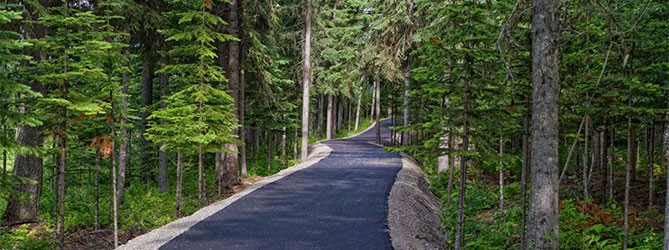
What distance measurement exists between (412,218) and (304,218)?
8.14 feet

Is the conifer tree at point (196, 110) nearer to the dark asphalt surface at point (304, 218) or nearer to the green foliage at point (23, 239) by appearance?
the dark asphalt surface at point (304, 218)

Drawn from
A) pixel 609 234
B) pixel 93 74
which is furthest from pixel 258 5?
pixel 609 234

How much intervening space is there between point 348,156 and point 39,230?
46.5ft

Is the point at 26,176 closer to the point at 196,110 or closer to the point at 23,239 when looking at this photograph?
the point at 23,239

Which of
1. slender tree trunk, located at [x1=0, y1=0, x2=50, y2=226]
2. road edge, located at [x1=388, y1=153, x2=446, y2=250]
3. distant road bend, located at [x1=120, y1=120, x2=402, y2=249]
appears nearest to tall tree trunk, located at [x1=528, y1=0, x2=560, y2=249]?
road edge, located at [x1=388, y1=153, x2=446, y2=250]

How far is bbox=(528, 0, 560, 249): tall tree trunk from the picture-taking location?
5.95 m

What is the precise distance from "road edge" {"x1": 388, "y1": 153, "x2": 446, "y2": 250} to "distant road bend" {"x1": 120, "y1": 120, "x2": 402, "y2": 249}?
210mm

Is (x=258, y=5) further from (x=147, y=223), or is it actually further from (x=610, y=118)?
(x=610, y=118)

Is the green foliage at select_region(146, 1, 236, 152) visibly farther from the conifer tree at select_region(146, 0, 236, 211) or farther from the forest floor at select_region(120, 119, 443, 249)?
the forest floor at select_region(120, 119, 443, 249)

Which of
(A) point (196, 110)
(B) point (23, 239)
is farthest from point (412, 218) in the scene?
(B) point (23, 239)

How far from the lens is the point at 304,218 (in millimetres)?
10008

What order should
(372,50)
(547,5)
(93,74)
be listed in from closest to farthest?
1. (547,5)
2. (93,74)
3. (372,50)

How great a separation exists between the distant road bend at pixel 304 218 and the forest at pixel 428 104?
1.74 meters

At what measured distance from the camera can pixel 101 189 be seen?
65.7ft
